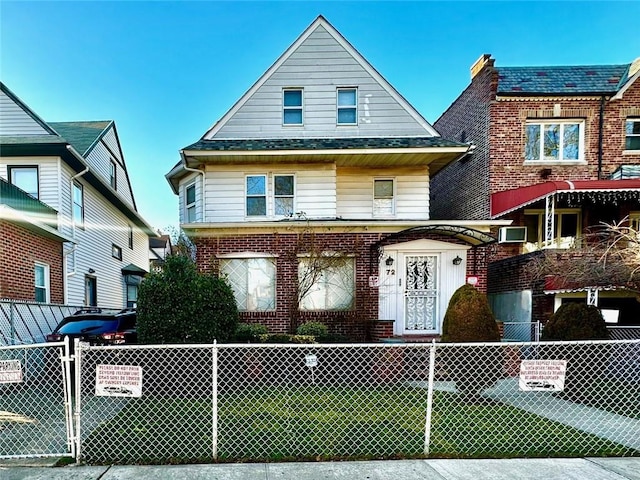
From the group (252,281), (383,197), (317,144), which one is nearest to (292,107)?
(317,144)

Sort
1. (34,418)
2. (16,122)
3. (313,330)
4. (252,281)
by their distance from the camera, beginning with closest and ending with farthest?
(34,418)
(313,330)
(252,281)
(16,122)

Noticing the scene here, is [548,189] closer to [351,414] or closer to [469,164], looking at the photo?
[469,164]

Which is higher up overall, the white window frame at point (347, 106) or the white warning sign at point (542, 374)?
the white window frame at point (347, 106)

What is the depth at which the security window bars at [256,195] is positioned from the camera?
10.8 metres

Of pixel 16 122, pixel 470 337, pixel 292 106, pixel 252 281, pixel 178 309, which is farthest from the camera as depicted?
pixel 16 122

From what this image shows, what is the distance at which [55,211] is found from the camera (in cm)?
1103

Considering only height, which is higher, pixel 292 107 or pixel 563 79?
pixel 563 79

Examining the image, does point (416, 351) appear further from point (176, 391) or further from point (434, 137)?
point (434, 137)

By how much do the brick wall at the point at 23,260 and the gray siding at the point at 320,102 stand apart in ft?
19.3

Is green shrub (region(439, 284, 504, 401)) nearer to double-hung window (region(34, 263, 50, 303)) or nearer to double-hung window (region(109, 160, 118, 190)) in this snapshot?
double-hung window (region(34, 263, 50, 303))

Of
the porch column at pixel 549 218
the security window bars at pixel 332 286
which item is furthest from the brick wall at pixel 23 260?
the porch column at pixel 549 218

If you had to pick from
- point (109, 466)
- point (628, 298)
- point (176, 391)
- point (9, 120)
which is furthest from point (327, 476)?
point (9, 120)

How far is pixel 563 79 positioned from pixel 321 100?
845 cm

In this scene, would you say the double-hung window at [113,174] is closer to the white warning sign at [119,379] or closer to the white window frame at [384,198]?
the white window frame at [384,198]
